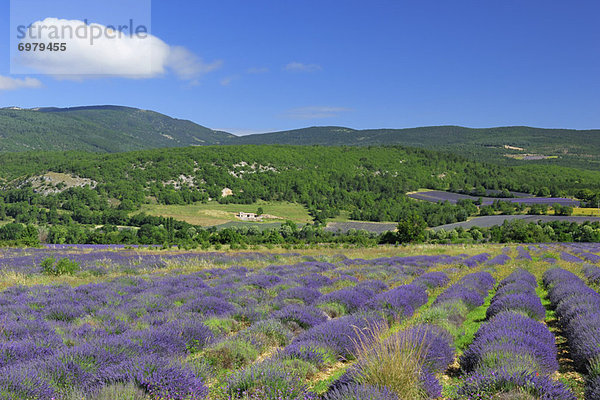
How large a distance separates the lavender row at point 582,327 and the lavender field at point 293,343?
0.03 m

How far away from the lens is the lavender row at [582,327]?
461 cm

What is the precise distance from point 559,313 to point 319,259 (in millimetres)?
16285

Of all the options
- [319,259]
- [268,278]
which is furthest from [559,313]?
[319,259]

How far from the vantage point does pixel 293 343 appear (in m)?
6.56

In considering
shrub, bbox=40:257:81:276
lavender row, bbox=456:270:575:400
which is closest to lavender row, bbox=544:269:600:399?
lavender row, bbox=456:270:575:400

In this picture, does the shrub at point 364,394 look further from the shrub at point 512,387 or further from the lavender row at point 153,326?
the shrub at point 512,387

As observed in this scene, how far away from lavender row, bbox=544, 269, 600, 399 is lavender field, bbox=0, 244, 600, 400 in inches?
1.2

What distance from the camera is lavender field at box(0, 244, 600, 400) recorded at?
4273 millimetres

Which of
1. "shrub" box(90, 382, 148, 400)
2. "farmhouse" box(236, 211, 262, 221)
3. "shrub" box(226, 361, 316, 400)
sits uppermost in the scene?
"shrub" box(90, 382, 148, 400)

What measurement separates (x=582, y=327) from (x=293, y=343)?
482 cm

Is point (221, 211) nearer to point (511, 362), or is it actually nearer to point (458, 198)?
point (458, 198)

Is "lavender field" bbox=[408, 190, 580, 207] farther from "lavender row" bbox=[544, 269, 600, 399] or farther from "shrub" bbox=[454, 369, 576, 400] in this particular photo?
"shrub" bbox=[454, 369, 576, 400]

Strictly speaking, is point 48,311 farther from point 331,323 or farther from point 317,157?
point 317,157

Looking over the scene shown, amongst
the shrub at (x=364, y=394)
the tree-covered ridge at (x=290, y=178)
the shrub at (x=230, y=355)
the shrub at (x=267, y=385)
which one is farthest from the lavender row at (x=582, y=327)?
the tree-covered ridge at (x=290, y=178)
